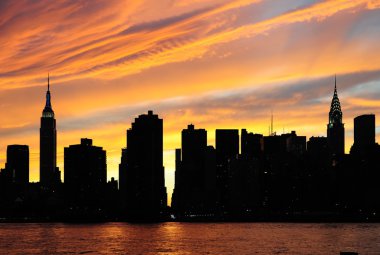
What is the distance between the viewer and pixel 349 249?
178 meters

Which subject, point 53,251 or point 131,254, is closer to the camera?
point 131,254

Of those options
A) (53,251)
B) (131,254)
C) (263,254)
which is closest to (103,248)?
(53,251)

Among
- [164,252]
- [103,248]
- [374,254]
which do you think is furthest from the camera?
[103,248]

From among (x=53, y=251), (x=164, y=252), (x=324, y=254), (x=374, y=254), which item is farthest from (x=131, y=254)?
(x=374, y=254)

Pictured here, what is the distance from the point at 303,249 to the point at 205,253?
94.0 feet

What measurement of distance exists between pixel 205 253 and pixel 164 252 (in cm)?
1078

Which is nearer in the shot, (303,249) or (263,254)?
(263,254)

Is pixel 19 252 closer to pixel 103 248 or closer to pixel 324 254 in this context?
pixel 103 248

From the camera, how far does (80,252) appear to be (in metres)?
174

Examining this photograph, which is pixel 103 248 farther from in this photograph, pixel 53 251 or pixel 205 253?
pixel 205 253

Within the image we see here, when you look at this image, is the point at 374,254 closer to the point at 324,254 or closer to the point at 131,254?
the point at 324,254

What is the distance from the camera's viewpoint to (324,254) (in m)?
164

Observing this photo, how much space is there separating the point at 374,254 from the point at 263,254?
25345 mm

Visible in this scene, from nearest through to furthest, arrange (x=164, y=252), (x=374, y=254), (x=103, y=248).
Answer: (x=374, y=254), (x=164, y=252), (x=103, y=248)
